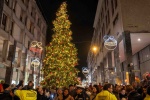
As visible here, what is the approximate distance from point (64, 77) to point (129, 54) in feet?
30.6

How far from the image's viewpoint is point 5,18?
971 inches

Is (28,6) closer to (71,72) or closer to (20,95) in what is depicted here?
(71,72)

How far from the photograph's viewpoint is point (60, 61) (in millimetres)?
23922

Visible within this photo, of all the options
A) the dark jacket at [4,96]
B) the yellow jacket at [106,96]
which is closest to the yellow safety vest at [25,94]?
the dark jacket at [4,96]

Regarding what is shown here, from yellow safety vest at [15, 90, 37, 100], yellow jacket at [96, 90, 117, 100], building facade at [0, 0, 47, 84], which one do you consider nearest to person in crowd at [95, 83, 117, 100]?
yellow jacket at [96, 90, 117, 100]

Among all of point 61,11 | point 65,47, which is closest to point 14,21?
point 61,11

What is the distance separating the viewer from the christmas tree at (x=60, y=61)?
23641 millimetres

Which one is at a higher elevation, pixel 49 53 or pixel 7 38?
pixel 7 38

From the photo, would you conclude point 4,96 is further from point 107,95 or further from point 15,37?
point 15,37

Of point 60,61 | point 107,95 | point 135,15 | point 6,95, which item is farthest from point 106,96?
point 135,15

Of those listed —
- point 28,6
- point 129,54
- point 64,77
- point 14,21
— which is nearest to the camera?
point 129,54

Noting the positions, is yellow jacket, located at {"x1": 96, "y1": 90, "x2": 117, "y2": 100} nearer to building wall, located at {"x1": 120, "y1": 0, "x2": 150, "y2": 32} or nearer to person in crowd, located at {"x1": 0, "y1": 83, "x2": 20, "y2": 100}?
person in crowd, located at {"x1": 0, "y1": 83, "x2": 20, "y2": 100}

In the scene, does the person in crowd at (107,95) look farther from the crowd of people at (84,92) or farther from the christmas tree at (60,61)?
the christmas tree at (60,61)

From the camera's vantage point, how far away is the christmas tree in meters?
23.6
